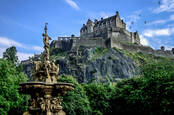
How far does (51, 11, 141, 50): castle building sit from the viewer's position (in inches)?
2830

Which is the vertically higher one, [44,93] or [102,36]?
[102,36]

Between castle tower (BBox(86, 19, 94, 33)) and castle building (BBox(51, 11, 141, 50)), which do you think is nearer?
Result: castle building (BBox(51, 11, 141, 50))

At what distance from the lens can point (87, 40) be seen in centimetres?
7200

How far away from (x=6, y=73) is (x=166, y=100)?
16.9m

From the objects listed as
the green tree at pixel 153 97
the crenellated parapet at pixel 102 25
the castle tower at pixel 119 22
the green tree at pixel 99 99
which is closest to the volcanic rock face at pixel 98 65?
the crenellated parapet at pixel 102 25

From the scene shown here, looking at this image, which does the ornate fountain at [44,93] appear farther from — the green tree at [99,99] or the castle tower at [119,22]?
the castle tower at [119,22]

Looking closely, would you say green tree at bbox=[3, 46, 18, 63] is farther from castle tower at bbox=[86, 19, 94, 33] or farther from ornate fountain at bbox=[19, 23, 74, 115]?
ornate fountain at bbox=[19, 23, 74, 115]

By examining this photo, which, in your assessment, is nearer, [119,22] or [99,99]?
[99,99]

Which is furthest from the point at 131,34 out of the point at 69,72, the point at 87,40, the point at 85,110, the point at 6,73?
the point at 6,73

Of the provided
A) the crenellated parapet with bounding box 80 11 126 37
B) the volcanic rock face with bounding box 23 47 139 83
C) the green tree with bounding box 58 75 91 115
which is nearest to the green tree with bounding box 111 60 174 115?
the green tree with bounding box 58 75 91 115

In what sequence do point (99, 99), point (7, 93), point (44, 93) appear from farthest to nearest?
point (99, 99) → point (7, 93) → point (44, 93)

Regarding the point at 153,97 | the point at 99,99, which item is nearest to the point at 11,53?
the point at 99,99

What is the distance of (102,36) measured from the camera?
79.9m

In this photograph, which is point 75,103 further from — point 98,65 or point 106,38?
point 106,38
